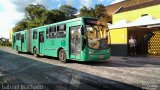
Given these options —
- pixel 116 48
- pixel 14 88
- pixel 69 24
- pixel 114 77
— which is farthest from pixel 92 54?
pixel 116 48

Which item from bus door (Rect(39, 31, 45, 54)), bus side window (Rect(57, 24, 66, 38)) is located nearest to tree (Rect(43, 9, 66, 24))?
bus door (Rect(39, 31, 45, 54))

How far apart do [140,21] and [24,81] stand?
1627cm

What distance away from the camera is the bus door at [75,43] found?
1594cm

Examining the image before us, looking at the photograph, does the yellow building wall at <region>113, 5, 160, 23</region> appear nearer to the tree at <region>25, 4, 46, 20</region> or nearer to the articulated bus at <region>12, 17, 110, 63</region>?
the articulated bus at <region>12, 17, 110, 63</region>

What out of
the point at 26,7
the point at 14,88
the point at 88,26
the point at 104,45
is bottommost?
the point at 14,88

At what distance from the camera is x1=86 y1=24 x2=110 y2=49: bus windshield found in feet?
51.1

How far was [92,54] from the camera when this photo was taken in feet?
50.9

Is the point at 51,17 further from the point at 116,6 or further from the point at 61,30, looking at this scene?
the point at 61,30

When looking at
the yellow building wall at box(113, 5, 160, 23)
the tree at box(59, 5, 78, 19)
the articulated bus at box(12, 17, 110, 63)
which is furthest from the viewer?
the tree at box(59, 5, 78, 19)

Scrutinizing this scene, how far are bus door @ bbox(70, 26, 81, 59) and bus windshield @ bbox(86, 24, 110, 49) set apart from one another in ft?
2.44

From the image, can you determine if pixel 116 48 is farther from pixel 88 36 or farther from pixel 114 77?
pixel 114 77

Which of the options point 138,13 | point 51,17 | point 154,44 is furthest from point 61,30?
point 51,17

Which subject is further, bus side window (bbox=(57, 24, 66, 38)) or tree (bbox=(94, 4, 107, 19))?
tree (bbox=(94, 4, 107, 19))

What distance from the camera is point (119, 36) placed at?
2638cm
